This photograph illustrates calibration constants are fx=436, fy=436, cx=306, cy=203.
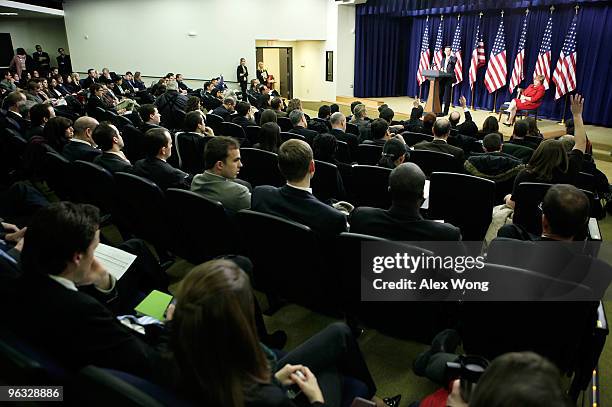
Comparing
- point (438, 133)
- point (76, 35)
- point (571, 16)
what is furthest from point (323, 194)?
point (76, 35)

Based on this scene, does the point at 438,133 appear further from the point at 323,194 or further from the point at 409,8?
the point at 409,8

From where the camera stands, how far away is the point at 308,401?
141 cm

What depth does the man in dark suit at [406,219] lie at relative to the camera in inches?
81.1

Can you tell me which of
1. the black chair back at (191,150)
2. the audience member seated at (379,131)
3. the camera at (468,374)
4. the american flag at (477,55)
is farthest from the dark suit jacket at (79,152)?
the american flag at (477,55)

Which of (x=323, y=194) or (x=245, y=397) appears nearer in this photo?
(x=245, y=397)

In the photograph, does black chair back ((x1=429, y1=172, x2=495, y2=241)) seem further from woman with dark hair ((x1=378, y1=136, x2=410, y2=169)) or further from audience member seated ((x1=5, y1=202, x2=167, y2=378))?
audience member seated ((x1=5, y1=202, x2=167, y2=378))

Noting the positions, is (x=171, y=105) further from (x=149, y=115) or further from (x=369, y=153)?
(x=369, y=153)

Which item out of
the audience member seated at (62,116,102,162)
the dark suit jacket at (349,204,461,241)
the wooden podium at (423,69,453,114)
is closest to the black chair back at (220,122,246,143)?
the audience member seated at (62,116,102,162)

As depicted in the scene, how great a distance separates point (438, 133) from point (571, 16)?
7946mm

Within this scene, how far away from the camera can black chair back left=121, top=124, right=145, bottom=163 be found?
204 inches

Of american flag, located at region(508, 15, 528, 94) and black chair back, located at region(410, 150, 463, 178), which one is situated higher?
american flag, located at region(508, 15, 528, 94)

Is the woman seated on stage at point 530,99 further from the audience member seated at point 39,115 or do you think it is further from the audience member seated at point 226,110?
the audience member seated at point 39,115

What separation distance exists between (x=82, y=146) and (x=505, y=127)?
29.2 feet

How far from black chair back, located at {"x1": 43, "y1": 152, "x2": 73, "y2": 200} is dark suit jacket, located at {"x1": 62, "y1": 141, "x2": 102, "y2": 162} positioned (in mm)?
169
